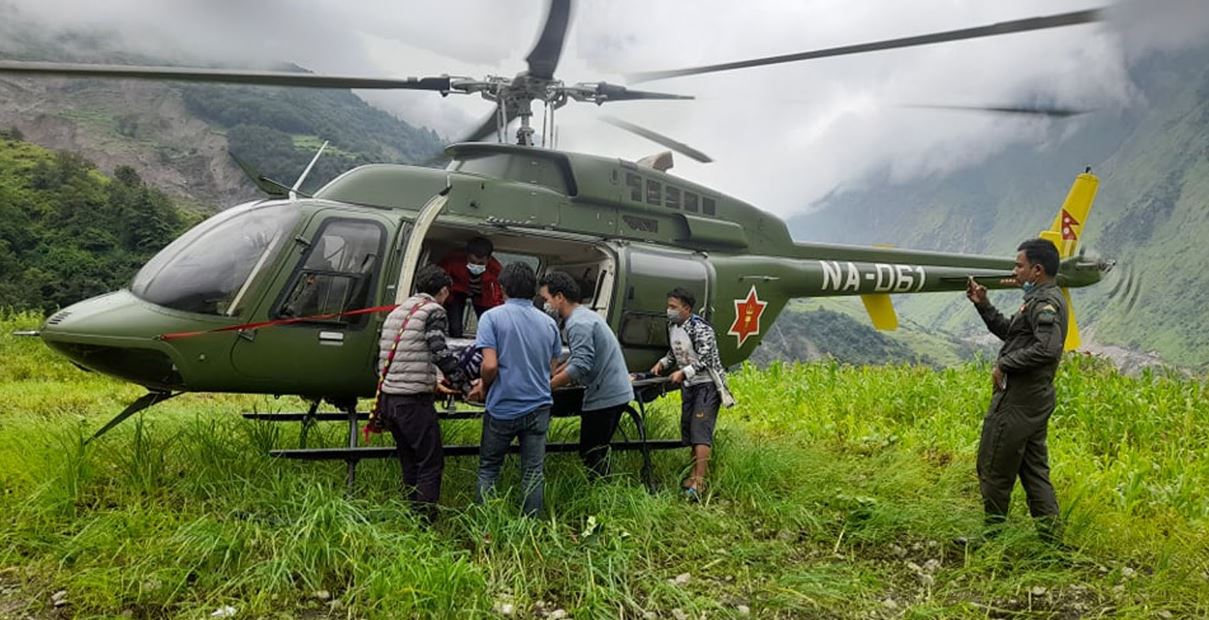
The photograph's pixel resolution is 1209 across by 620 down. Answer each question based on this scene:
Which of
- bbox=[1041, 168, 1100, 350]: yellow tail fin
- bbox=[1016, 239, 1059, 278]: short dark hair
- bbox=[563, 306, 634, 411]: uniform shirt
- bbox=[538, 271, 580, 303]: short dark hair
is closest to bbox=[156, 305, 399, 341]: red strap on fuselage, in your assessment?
bbox=[538, 271, 580, 303]: short dark hair

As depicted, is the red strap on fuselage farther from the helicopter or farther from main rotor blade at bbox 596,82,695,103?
main rotor blade at bbox 596,82,695,103

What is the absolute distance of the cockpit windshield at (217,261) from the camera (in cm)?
448

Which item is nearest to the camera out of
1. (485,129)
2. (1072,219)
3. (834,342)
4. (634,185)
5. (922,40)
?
(922,40)

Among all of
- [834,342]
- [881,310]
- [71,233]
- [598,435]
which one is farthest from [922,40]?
[834,342]

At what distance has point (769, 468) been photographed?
18.0 ft

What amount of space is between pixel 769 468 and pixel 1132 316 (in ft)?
10.5

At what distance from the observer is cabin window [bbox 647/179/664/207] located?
268 inches

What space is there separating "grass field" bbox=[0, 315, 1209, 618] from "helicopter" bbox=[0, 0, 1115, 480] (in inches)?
19.3

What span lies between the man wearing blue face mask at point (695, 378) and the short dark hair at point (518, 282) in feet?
5.02

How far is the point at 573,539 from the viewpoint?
417 cm

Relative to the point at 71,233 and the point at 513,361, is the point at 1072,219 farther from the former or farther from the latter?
the point at 71,233

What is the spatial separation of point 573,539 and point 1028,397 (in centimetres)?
272

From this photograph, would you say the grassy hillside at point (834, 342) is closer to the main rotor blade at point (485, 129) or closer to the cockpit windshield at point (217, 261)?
the main rotor blade at point (485, 129)

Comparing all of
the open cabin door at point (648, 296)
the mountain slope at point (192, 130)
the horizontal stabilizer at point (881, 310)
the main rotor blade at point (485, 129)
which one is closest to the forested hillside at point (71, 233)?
the mountain slope at point (192, 130)
